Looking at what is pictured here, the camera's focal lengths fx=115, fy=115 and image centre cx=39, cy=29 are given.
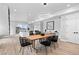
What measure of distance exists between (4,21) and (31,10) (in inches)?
36.2

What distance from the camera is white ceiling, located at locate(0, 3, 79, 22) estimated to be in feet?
11.5

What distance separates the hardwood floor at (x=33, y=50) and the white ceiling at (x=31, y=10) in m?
0.75

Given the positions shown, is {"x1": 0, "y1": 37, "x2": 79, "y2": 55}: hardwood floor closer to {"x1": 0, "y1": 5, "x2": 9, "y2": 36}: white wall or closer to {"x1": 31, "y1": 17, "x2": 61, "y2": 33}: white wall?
{"x1": 0, "y1": 5, "x2": 9, "y2": 36}: white wall

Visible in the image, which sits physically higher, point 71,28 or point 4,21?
point 4,21

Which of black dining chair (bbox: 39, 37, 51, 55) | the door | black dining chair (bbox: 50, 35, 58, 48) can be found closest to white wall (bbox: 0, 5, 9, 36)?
black dining chair (bbox: 39, 37, 51, 55)

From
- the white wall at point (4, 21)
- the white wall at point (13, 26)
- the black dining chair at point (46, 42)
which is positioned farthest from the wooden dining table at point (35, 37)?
the white wall at point (4, 21)

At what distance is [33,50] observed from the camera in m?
3.94

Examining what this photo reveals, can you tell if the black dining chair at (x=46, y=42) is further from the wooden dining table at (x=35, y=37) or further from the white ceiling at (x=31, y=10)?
the white ceiling at (x=31, y=10)

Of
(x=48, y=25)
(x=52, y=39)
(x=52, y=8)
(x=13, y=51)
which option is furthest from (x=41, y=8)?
(x=13, y=51)

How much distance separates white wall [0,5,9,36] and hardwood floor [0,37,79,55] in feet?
0.83

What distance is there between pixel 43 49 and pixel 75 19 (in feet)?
5.02

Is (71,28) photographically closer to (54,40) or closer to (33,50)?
(54,40)

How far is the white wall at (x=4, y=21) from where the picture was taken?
352 centimetres

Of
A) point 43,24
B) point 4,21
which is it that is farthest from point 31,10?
point 4,21
